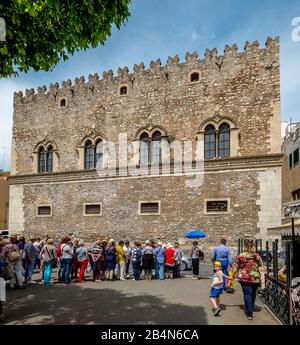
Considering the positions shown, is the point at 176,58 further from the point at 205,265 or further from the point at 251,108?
the point at 205,265

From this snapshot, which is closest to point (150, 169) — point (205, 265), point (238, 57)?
point (205, 265)

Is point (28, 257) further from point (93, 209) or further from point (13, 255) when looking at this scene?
point (93, 209)

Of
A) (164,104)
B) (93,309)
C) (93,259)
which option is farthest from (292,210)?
(164,104)

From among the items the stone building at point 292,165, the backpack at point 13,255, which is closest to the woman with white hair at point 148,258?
the backpack at point 13,255

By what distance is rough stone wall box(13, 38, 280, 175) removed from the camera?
1716cm

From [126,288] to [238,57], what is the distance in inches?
543

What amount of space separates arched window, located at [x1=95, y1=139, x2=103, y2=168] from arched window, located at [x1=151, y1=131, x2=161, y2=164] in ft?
11.8

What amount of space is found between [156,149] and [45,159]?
857 cm

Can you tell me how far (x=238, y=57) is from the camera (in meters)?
17.9

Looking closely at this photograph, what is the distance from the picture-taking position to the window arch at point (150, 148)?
63.2 feet

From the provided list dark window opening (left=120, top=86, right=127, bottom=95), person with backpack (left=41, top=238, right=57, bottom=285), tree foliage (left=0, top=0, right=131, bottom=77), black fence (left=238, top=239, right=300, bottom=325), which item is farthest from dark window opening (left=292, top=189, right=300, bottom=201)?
tree foliage (left=0, top=0, right=131, bottom=77)

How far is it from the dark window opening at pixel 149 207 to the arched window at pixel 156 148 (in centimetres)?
247

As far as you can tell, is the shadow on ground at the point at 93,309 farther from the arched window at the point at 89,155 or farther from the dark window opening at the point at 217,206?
the arched window at the point at 89,155
